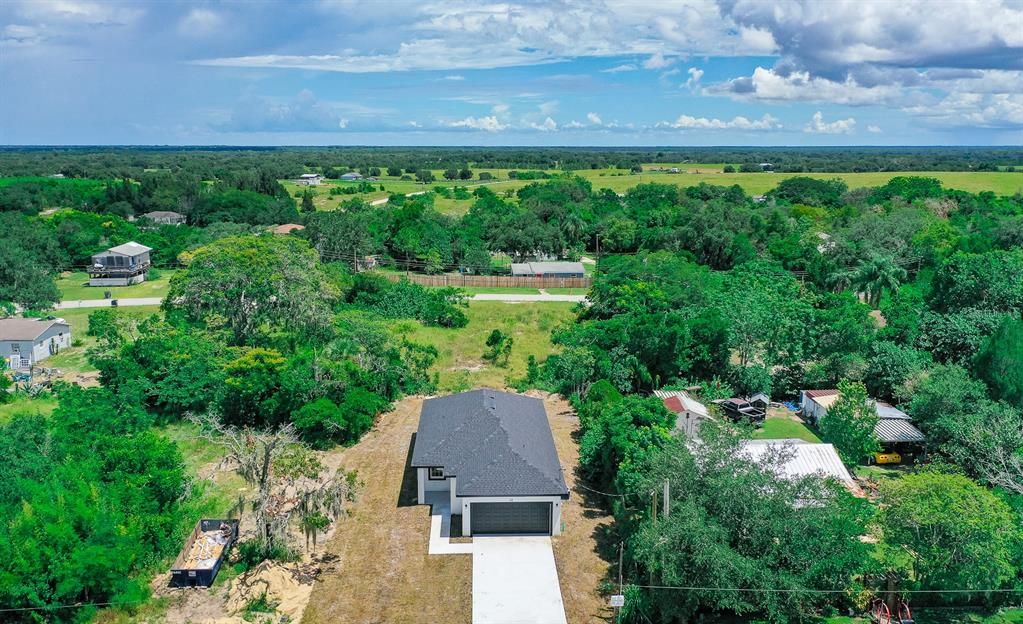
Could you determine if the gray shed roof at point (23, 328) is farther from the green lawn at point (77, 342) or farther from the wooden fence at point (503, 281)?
the wooden fence at point (503, 281)

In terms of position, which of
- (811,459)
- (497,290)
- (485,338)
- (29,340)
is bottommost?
(485,338)

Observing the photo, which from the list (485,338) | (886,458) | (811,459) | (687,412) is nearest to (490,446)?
(687,412)

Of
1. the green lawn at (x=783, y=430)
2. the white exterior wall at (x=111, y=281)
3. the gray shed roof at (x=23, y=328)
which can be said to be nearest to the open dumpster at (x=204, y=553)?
the green lawn at (x=783, y=430)

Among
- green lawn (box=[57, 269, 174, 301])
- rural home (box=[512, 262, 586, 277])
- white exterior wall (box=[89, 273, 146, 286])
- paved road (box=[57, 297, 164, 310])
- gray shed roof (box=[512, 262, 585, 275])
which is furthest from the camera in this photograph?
gray shed roof (box=[512, 262, 585, 275])

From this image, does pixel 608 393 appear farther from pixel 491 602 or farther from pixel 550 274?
pixel 550 274

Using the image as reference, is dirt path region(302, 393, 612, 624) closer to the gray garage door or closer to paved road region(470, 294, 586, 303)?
the gray garage door

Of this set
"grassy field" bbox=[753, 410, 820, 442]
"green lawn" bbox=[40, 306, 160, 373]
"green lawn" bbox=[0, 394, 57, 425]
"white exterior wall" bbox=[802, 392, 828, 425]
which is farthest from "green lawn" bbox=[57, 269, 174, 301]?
"white exterior wall" bbox=[802, 392, 828, 425]

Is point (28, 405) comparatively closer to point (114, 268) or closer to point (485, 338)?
point (485, 338)
